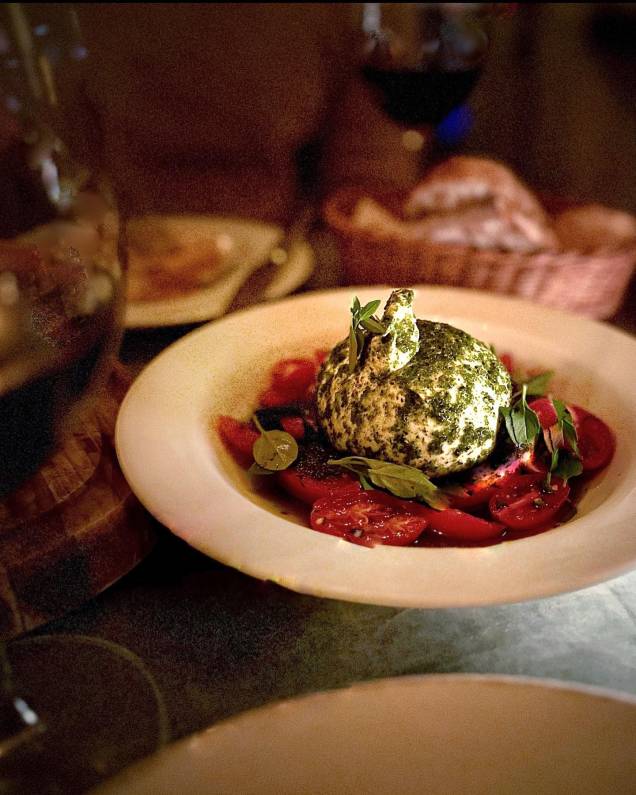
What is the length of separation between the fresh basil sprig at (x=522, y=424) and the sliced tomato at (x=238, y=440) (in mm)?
353

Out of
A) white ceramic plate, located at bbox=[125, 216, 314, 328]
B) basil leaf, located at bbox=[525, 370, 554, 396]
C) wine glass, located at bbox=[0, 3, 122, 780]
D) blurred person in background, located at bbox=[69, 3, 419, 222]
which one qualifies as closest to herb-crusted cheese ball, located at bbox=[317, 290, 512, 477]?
basil leaf, located at bbox=[525, 370, 554, 396]

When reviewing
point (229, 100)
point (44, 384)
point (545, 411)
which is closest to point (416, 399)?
point (545, 411)

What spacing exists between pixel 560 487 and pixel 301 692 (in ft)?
1.43

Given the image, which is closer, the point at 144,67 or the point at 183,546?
the point at 183,546

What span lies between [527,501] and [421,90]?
42.9 inches

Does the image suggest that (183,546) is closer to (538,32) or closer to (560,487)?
(560,487)

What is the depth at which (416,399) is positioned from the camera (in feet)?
3.10

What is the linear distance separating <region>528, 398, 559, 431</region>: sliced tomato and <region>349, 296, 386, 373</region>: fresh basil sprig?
257mm

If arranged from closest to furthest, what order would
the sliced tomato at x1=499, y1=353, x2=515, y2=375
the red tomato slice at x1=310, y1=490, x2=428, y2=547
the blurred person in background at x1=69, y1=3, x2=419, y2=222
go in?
the red tomato slice at x1=310, y1=490, x2=428, y2=547, the sliced tomato at x1=499, y1=353, x2=515, y2=375, the blurred person in background at x1=69, y1=3, x2=419, y2=222

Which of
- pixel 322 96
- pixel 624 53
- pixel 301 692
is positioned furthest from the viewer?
pixel 624 53

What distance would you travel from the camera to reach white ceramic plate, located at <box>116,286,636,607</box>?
27.8 inches

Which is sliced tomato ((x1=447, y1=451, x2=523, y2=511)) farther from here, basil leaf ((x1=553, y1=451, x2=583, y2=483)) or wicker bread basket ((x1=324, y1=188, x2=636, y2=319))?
wicker bread basket ((x1=324, y1=188, x2=636, y2=319))

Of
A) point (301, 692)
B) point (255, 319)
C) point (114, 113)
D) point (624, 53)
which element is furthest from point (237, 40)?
point (624, 53)

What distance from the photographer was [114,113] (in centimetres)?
314
